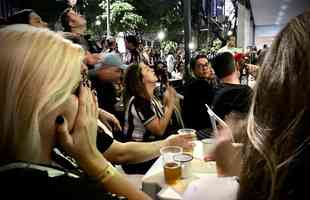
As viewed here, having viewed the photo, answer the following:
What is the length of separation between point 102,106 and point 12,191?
273 cm

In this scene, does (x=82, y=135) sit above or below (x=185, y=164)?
above

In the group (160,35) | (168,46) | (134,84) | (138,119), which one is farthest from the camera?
(168,46)

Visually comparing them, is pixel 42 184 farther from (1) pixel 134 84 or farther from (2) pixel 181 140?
(1) pixel 134 84

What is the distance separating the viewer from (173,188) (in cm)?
186

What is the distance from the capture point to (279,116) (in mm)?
850

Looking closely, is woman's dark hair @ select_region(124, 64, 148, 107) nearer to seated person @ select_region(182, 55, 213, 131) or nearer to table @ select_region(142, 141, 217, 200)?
seated person @ select_region(182, 55, 213, 131)

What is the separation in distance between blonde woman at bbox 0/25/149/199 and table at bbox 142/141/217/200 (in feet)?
2.98

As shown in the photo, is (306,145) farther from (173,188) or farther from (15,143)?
(173,188)

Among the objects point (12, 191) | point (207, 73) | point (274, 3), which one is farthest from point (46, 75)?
point (274, 3)

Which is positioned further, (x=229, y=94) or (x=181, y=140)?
(x=229, y=94)

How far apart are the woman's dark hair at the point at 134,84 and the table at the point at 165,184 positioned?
1100mm

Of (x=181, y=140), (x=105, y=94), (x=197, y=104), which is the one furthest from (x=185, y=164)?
(x=197, y=104)

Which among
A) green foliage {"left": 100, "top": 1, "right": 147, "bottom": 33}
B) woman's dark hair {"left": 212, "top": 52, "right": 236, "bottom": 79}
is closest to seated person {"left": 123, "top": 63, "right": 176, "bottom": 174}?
woman's dark hair {"left": 212, "top": 52, "right": 236, "bottom": 79}

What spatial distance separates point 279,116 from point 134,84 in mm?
2512
